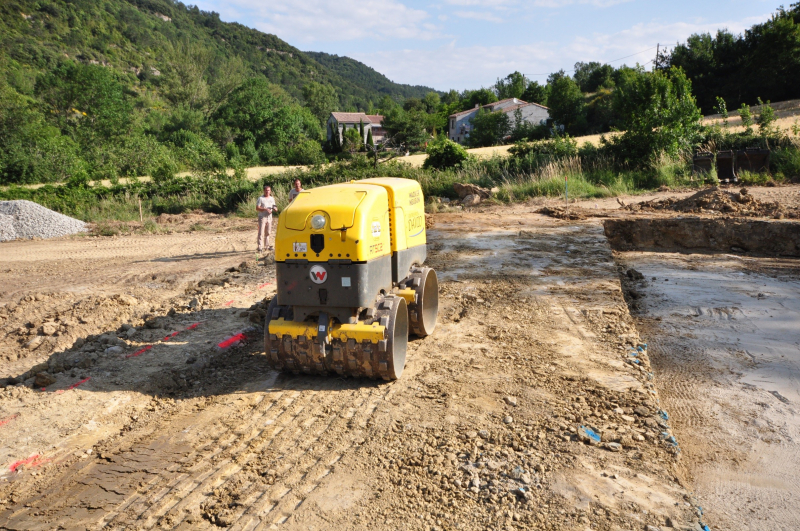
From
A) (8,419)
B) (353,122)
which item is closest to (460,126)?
(353,122)

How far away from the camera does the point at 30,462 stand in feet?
14.0

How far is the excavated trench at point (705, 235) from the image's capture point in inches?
498

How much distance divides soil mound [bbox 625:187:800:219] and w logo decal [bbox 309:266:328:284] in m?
13.2

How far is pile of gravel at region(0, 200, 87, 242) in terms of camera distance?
57.2 feet

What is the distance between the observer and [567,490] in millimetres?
3725

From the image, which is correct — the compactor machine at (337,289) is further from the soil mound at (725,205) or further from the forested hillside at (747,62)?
the forested hillside at (747,62)

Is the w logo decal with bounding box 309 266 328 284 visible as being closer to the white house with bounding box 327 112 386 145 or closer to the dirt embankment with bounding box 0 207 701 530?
the dirt embankment with bounding box 0 207 701 530

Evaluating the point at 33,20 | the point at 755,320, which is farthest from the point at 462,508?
the point at 33,20

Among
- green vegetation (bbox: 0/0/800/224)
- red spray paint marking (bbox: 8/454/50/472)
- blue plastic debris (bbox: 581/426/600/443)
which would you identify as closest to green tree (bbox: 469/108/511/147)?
green vegetation (bbox: 0/0/800/224)

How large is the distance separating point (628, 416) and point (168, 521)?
12.1 ft

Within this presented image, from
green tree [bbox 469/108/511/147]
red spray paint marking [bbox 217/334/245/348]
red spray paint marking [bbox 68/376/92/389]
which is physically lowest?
red spray paint marking [bbox 68/376/92/389]

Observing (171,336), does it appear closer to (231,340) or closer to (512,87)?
(231,340)

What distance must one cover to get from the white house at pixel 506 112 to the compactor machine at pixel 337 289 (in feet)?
198

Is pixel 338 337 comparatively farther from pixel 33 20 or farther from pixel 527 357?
pixel 33 20
